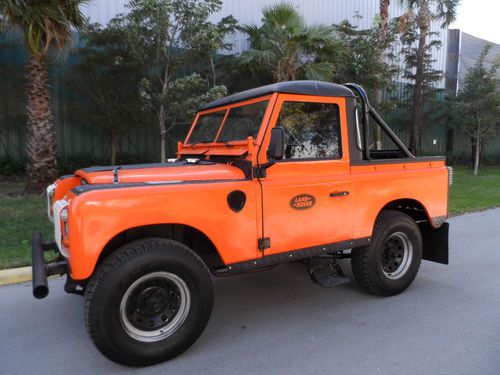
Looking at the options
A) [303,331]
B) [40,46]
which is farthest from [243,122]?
[40,46]

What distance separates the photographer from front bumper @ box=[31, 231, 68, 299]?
281 cm

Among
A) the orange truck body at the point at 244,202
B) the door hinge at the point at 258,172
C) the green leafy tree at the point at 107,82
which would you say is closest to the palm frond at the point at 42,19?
the green leafy tree at the point at 107,82

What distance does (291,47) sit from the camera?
11109 mm

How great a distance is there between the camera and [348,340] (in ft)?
11.5

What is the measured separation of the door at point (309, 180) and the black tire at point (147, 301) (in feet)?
2.49

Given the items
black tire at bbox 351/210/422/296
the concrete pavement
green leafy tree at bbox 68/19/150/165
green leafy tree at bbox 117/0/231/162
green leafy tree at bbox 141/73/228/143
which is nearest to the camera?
the concrete pavement

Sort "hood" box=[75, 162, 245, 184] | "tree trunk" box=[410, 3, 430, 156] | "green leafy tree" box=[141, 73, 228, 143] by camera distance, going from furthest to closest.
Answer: "tree trunk" box=[410, 3, 430, 156], "green leafy tree" box=[141, 73, 228, 143], "hood" box=[75, 162, 245, 184]

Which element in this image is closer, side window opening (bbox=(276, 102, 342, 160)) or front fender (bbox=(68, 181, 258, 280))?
front fender (bbox=(68, 181, 258, 280))

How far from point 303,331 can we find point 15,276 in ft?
11.6

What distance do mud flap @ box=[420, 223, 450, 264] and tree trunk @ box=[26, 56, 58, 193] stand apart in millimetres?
8148

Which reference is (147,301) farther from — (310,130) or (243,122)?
(310,130)

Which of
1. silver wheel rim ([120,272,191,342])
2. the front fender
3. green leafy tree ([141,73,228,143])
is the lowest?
silver wheel rim ([120,272,191,342])

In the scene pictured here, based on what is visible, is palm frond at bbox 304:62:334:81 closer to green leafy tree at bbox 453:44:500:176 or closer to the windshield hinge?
the windshield hinge

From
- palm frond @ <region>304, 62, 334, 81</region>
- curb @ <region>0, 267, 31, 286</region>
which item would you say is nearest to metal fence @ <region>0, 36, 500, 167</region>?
palm frond @ <region>304, 62, 334, 81</region>
